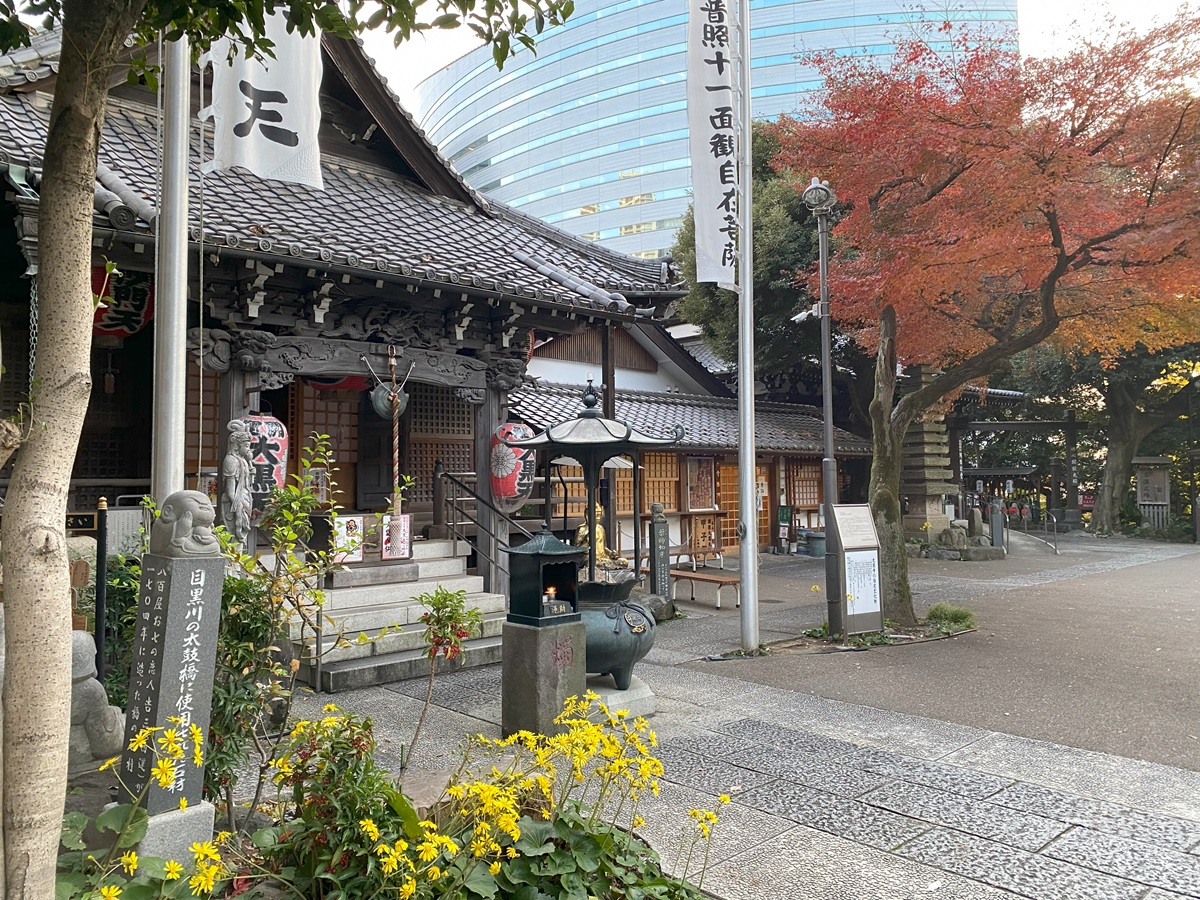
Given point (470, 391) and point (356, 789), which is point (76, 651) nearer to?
point (356, 789)

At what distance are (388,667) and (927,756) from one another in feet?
16.5

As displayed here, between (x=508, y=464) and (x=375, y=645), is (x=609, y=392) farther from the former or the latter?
(x=375, y=645)

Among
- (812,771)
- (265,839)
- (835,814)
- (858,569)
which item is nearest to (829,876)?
(835,814)

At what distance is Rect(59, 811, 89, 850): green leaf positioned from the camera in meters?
3.07

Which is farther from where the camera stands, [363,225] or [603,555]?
[603,555]

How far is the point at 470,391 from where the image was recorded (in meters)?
10.9

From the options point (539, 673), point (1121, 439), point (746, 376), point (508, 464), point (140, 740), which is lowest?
point (539, 673)

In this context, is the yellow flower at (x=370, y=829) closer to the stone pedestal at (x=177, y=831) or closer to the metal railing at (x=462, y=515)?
the stone pedestal at (x=177, y=831)

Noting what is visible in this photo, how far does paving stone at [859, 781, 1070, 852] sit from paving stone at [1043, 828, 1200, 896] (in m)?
0.11

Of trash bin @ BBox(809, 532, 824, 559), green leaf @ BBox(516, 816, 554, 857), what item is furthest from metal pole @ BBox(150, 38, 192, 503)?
trash bin @ BBox(809, 532, 824, 559)

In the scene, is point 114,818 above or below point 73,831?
above

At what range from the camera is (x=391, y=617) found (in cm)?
888

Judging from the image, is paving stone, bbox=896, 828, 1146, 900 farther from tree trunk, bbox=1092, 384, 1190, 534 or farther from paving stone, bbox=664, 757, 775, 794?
tree trunk, bbox=1092, 384, 1190, 534

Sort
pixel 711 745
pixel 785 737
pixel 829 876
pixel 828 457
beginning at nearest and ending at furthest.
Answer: pixel 829 876
pixel 711 745
pixel 785 737
pixel 828 457
